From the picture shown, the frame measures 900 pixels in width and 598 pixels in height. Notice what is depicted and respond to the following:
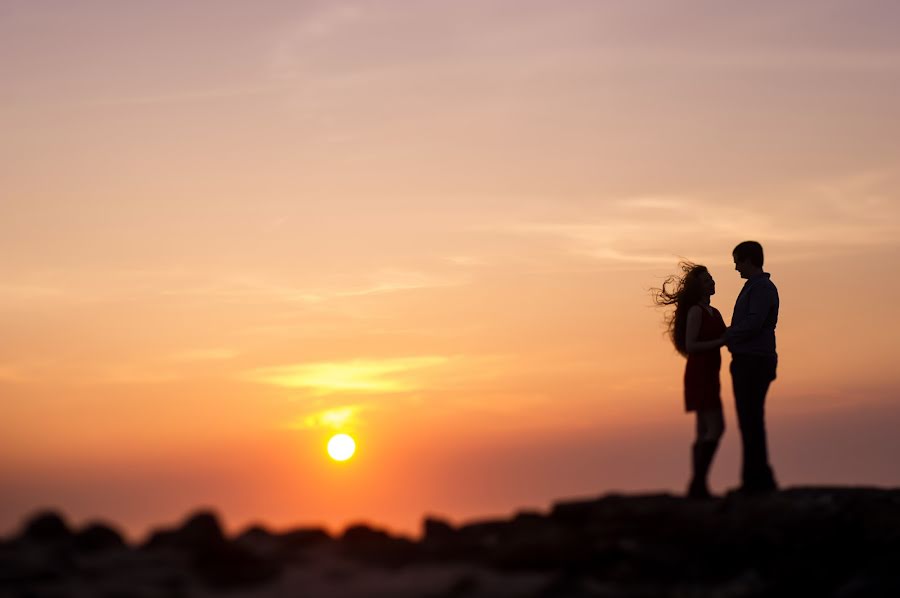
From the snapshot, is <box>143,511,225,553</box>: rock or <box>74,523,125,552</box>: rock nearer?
<box>143,511,225,553</box>: rock

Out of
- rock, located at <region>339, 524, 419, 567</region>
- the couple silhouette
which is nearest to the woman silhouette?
the couple silhouette

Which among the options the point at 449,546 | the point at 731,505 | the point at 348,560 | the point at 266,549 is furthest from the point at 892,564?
the point at 266,549

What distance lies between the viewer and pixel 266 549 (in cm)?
1220

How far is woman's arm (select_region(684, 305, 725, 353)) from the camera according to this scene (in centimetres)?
1497

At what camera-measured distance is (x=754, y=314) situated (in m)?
14.8

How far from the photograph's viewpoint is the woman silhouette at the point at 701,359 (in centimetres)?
1498

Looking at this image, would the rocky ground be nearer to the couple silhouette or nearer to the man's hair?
the couple silhouette

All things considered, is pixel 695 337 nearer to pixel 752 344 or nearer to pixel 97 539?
pixel 752 344

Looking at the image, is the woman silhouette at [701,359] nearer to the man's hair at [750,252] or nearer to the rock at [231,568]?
the man's hair at [750,252]

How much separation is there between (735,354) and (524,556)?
4.72 m

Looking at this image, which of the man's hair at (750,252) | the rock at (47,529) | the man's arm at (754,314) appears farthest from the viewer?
the man's hair at (750,252)

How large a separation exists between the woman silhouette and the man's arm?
202 mm

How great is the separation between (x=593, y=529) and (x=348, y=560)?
2.94m

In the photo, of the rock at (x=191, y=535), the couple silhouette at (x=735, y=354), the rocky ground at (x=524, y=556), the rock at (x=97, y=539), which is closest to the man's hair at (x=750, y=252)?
the couple silhouette at (x=735, y=354)
